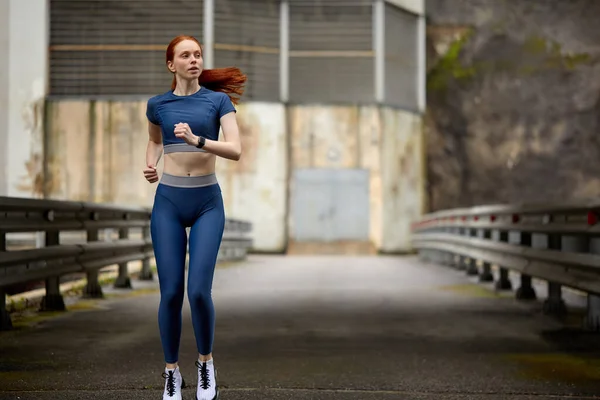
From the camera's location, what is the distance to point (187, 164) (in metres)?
4.97

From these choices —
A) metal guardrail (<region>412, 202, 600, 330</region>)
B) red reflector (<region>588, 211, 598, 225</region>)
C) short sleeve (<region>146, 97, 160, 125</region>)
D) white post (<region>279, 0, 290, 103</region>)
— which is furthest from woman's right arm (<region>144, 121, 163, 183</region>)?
white post (<region>279, 0, 290, 103</region>)

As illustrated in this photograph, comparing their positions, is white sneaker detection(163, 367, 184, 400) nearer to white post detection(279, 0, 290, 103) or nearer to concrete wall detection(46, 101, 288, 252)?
concrete wall detection(46, 101, 288, 252)

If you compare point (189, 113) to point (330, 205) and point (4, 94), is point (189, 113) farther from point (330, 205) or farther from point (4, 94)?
point (330, 205)

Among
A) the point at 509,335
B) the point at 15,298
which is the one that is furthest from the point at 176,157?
the point at 15,298

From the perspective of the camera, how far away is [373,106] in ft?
106

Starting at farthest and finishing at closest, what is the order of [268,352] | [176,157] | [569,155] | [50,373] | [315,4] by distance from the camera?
[569,155], [315,4], [268,352], [50,373], [176,157]

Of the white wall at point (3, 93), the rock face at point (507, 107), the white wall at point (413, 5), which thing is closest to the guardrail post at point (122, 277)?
the white wall at point (3, 93)

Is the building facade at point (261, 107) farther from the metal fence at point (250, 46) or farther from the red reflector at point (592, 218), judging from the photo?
the red reflector at point (592, 218)

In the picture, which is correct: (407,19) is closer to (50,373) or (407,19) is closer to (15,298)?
(15,298)

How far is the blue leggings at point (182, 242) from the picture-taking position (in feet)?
16.0

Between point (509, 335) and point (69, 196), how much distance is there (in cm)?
2505

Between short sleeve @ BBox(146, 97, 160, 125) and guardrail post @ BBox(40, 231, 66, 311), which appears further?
guardrail post @ BBox(40, 231, 66, 311)

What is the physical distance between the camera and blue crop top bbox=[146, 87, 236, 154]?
16.3ft

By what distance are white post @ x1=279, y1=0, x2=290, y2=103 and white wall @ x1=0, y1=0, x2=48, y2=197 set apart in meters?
7.29
